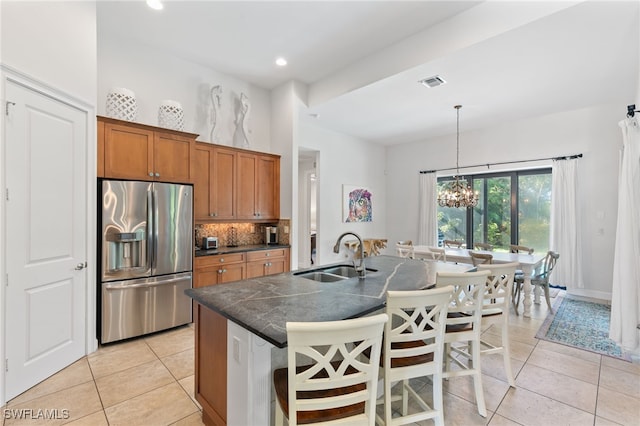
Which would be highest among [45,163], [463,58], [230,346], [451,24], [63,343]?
[451,24]

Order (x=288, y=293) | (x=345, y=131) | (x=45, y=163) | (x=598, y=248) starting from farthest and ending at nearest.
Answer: (x=345, y=131) → (x=598, y=248) → (x=45, y=163) → (x=288, y=293)

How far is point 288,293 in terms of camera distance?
6.06ft

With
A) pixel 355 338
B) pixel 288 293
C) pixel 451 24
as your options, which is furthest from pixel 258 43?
pixel 355 338

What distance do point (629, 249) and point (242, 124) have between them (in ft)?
15.8

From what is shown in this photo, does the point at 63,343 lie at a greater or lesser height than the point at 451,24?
lesser

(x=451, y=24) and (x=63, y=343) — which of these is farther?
(x=451, y=24)

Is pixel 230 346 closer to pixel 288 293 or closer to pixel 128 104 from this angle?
pixel 288 293

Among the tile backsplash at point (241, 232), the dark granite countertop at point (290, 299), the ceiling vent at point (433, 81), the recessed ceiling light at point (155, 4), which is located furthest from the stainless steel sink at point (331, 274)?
the recessed ceiling light at point (155, 4)

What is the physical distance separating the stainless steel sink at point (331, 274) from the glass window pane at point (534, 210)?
451 cm

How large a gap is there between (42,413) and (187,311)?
1515mm

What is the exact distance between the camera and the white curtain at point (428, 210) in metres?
6.50

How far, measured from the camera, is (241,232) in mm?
4609

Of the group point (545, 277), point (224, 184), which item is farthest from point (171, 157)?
point (545, 277)

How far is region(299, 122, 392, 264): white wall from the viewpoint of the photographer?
5.86 metres
